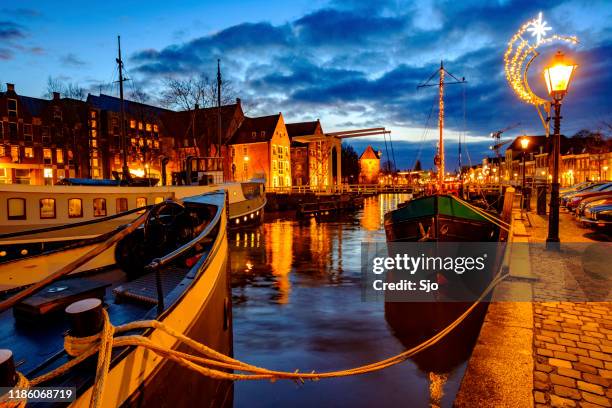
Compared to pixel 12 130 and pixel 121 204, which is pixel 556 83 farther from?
pixel 12 130

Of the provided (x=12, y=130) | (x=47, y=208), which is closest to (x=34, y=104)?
(x=12, y=130)

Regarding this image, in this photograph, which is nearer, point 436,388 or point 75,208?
point 436,388

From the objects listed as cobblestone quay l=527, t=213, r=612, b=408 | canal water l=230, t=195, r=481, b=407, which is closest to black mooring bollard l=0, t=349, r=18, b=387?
cobblestone quay l=527, t=213, r=612, b=408

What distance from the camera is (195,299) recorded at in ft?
15.7

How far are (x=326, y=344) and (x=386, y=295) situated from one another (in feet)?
14.4

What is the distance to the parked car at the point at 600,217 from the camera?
14084 mm

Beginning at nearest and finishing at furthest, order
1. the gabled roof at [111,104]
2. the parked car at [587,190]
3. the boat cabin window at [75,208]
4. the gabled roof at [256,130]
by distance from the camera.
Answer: the boat cabin window at [75,208] < the parked car at [587,190] < the gabled roof at [111,104] < the gabled roof at [256,130]

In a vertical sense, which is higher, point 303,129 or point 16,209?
point 303,129

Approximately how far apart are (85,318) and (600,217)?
682 inches

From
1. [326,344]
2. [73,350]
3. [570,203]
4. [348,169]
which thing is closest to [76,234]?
[326,344]

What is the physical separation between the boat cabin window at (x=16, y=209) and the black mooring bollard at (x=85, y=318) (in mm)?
17819

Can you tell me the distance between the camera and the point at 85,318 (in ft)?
8.96

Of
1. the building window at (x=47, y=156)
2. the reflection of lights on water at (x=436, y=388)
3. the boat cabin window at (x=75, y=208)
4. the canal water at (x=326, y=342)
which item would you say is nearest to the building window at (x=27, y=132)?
the building window at (x=47, y=156)

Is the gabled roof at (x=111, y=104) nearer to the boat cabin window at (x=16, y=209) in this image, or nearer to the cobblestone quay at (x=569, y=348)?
the boat cabin window at (x=16, y=209)
